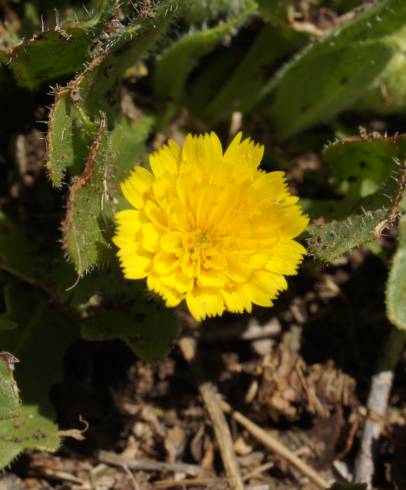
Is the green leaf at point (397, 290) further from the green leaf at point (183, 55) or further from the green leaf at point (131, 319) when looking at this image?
the green leaf at point (183, 55)

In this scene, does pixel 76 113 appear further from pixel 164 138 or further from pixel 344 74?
pixel 344 74

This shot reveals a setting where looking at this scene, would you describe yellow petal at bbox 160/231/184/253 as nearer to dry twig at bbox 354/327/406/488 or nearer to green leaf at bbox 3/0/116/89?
green leaf at bbox 3/0/116/89

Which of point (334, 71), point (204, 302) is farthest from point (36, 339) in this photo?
point (334, 71)

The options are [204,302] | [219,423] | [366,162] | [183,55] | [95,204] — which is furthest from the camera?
[183,55]

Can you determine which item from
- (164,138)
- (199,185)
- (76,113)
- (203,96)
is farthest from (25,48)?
(203,96)

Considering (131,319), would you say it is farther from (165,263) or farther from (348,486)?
(348,486)

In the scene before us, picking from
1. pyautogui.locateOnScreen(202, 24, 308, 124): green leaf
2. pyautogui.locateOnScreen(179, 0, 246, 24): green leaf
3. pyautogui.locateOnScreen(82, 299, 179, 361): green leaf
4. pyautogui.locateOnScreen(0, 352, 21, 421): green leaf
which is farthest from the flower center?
pyautogui.locateOnScreen(202, 24, 308, 124): green leaf

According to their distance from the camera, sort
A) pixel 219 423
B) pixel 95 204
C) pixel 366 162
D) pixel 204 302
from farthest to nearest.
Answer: pixel 219 423, pixel 366 162, pixel 95 204, pixel 204 302
